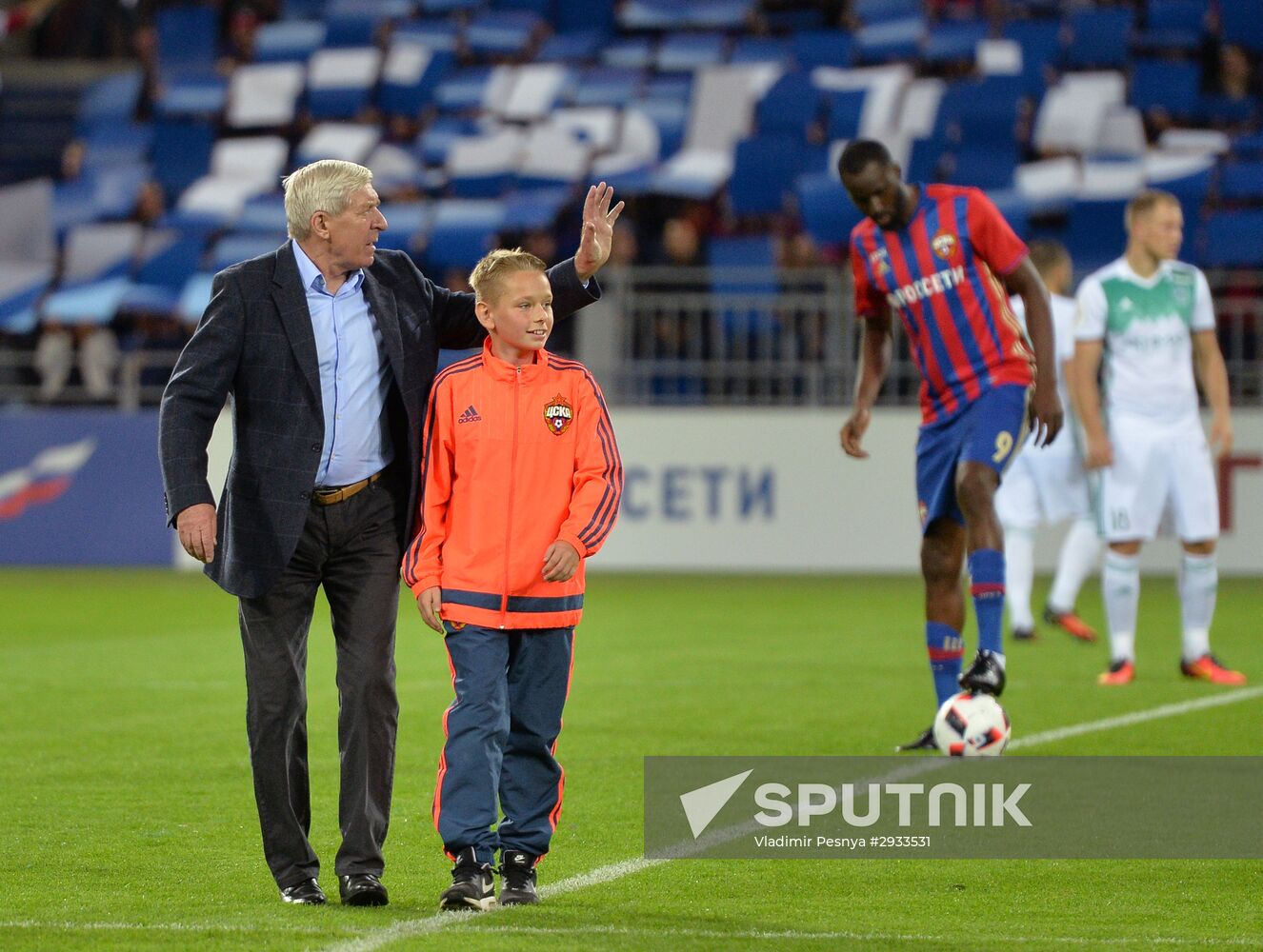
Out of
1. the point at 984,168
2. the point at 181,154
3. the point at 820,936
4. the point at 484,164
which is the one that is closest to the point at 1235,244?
the point at 984,168

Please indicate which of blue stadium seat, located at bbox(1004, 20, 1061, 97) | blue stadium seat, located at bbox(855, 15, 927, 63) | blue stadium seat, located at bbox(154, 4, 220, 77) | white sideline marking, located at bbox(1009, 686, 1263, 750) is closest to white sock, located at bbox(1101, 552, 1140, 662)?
white sideline marking, located at bbox(1009, 686, 1263, 750)

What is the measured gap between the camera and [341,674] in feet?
16.5

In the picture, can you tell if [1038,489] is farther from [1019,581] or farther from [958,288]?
[958,288]

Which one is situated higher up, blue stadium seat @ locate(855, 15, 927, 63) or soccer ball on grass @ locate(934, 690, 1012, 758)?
blue stadium seat @ locate(855, 15, 927, 63)

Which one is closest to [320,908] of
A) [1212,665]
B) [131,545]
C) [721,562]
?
[1212,665]

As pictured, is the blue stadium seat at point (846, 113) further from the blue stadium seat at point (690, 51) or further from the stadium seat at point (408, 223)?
the stadium seat at point (408, 223)

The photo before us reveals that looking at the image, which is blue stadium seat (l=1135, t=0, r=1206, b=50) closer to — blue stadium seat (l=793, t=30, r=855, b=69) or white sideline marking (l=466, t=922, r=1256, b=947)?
blue stadium seat (l=793, t=30, r=855, b=69)

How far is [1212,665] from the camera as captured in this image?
32.1 feet

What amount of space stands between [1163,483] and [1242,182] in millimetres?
10011

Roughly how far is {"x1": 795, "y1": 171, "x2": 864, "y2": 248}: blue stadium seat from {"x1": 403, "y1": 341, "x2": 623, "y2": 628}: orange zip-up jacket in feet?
47.0

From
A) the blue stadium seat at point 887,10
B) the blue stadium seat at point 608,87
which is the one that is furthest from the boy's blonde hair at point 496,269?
the blue stadium seat at point 887,10

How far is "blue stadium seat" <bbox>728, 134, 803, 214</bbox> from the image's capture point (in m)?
19.9

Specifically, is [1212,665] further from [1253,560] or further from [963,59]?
[963,59]

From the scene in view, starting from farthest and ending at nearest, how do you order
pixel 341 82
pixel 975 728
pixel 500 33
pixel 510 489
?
pixel 500 33 → pixel 341 82 → pixel 975 728 → pixel 510 489
